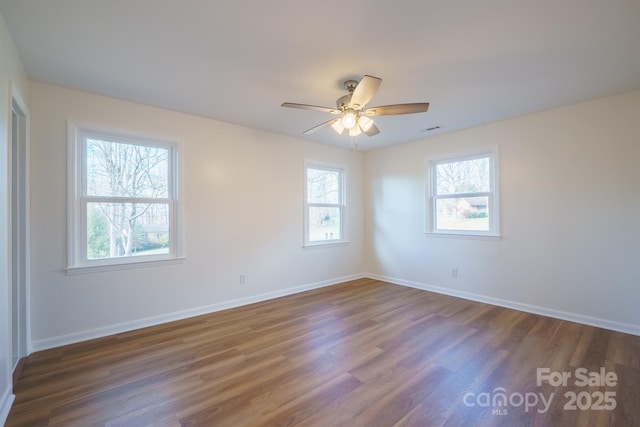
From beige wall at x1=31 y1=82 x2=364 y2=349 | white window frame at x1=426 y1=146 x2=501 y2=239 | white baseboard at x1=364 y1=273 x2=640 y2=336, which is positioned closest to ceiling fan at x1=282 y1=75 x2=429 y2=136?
beige wall at x1=31 y1=82 x2=364 y2=349

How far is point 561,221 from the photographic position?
134 inches

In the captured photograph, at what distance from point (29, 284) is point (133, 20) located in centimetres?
253

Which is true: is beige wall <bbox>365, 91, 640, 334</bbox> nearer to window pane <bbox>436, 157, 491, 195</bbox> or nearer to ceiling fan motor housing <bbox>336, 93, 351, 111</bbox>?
window pane <bbox>436, 157, 491, 195</bbox>

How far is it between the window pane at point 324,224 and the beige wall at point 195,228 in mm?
232

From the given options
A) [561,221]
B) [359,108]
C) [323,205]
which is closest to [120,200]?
[359,108]

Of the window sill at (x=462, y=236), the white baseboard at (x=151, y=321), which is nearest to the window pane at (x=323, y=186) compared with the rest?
the white baseboard at (x=151, y=321)

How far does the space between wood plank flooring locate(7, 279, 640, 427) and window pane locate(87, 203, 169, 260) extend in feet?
3.03

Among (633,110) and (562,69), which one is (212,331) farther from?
(633,110)

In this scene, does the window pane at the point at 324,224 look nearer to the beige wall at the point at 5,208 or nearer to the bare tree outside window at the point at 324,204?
the bare tree outside window at the point at 324,204

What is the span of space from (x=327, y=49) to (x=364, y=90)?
42 cm

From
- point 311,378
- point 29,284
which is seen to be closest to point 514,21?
point 311,378

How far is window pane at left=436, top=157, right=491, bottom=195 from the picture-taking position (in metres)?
4.11

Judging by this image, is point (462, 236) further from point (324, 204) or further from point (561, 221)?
point (324, 204)

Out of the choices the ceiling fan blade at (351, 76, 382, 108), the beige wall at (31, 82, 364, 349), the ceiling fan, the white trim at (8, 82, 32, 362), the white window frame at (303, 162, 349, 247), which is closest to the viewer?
the ceiling fan blade at (351, 76, 382, 108)
